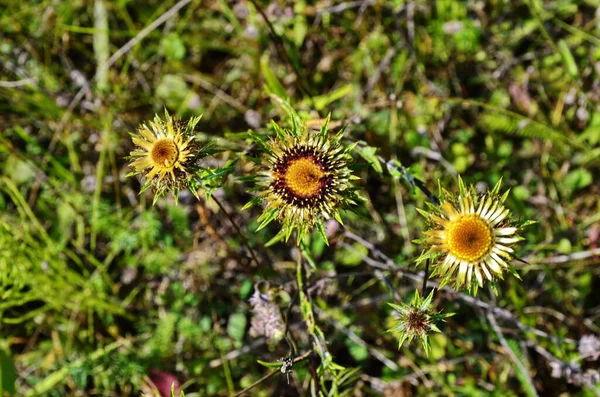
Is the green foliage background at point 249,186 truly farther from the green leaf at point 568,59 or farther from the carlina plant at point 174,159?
the carlina plant at point 174,159

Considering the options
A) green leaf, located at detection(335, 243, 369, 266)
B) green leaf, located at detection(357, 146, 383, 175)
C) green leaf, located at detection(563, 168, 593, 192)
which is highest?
green leaf, located at detection(563, 168, 593, 192)

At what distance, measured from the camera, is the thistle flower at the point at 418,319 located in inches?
63.9

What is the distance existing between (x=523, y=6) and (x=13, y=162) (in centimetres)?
314

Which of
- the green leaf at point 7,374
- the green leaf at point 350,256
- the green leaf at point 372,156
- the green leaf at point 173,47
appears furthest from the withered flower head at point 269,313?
the green leaf at point 173,47

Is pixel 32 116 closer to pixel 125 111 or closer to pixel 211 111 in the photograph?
pixel 125 111

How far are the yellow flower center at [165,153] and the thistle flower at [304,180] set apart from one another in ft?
0.88

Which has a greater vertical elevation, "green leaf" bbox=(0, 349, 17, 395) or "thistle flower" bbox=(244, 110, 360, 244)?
"thistle flower" bbox=(244, 110, 360, 244)

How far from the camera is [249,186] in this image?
9.41 feet

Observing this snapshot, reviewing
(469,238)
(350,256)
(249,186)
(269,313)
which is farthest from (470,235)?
(249,186)

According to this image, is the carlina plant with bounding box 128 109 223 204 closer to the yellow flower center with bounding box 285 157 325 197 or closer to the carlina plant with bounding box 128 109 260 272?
the carlina plant with bounding box 128 109 260 272

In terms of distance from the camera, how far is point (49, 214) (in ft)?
10.4

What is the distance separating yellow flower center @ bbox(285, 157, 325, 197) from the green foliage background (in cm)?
71

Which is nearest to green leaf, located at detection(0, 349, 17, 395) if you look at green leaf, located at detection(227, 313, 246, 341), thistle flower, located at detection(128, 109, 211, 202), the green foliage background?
the green foliage background

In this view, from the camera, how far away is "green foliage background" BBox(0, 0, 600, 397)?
9.03 ft
